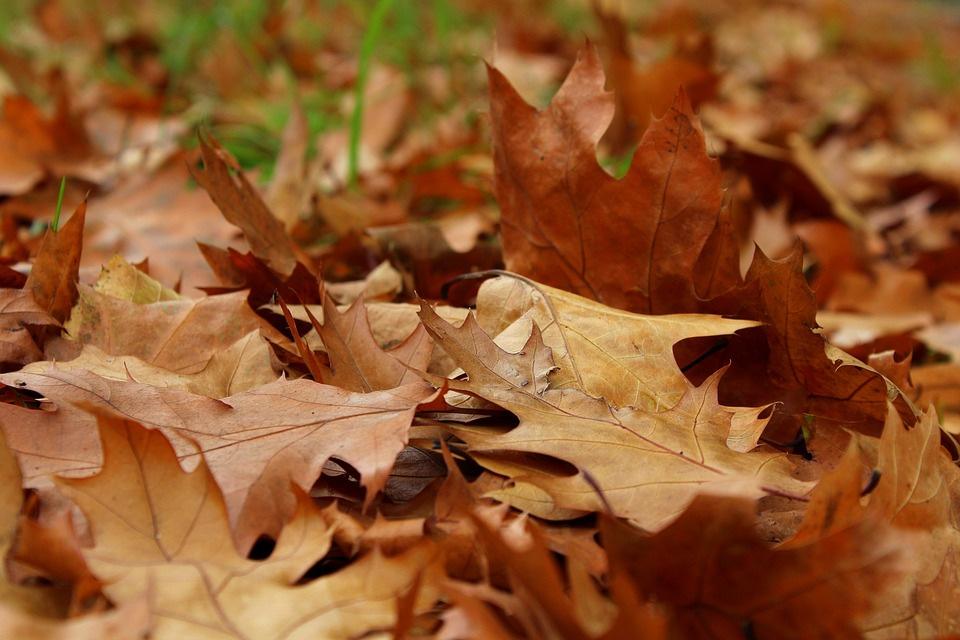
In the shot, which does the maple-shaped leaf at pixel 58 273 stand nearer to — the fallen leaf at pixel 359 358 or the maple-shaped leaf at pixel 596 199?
the fallen leaf at pixel 359 358

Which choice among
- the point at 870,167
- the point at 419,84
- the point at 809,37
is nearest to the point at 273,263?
the point at 419,84

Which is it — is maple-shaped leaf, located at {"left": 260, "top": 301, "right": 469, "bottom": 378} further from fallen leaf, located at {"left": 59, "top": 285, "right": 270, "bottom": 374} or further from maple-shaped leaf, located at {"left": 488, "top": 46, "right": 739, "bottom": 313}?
maple-shaped leaf, located at {"left": 488, "top": 46, "right": 739, "bottom": 313}

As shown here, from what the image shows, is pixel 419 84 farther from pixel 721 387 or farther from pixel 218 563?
pixel 218 563

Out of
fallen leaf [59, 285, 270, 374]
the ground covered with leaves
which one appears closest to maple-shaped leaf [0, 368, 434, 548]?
the ground covered with leaves

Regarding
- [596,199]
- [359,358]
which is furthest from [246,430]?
[596,199]

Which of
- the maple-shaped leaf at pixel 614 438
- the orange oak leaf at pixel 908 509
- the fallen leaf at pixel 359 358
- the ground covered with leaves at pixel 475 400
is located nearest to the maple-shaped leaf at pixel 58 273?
the ground covered with leaves at pixel 475 400

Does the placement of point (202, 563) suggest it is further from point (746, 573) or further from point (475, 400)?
point (746, 573)
